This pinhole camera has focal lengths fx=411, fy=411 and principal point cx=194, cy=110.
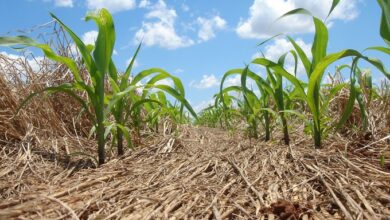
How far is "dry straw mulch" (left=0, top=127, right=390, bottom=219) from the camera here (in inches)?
41.5

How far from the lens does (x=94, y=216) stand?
42.2 inches

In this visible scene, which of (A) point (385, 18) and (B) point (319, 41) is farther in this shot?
(B) point (319, 41)

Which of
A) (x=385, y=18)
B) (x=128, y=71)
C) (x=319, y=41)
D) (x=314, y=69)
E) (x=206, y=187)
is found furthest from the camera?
(x=128, y=71)

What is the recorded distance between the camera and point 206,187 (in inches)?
49.5

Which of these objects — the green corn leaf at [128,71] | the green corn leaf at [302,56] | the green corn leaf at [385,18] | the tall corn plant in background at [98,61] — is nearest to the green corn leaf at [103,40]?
the tall corn plant in background at [98,61]

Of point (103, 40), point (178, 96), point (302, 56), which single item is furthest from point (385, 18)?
point (103, 40)

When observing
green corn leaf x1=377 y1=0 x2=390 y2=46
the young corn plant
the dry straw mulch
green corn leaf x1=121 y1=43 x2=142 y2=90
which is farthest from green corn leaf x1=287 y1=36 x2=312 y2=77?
green corn leaf x1=121 y1=43 x2=142 y2=90

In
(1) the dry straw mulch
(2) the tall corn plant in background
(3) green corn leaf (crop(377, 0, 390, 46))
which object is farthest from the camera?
(2) the tall corn plant in background

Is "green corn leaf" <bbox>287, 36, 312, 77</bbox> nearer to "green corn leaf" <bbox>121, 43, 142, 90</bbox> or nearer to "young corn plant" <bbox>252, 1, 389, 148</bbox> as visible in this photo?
"young corn plant" <bbox>252, 1, 389, 148</bbox>

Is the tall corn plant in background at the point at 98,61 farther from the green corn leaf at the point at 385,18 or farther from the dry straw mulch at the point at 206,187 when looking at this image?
the green corn leaf at the point at 385,18

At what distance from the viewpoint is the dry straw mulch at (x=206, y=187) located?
1.05m

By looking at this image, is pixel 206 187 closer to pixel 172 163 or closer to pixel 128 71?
pixel 172 163

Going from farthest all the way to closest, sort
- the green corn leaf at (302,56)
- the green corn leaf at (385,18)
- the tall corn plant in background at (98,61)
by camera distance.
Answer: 1. the green corn leaf at (302,56)
2. the tall corn plant in background at (98,61)
3. the green corn leaf at (385,18)

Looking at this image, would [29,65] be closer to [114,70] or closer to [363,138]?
[114,70]
